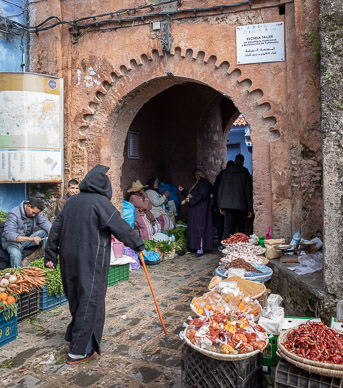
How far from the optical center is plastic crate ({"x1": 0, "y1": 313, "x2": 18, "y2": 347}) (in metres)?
4.00

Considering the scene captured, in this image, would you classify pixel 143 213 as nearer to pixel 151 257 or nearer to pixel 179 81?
pixel 151 257

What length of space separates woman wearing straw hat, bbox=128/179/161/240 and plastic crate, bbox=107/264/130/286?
1850 mm

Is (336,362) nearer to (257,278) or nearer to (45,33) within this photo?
(257,278)

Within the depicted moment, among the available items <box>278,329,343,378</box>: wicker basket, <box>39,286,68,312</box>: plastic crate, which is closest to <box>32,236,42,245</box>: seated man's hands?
<box>39,286,68,312</box>: plastic crate

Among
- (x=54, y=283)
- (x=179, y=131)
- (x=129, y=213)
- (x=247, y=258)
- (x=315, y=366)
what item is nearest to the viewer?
(x=315, y=366)

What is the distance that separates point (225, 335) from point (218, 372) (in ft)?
0.80

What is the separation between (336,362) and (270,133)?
4.39m

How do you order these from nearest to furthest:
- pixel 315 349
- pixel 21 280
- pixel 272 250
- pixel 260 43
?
pixel 315 349 < pixel 21 280 < pixel 272 250 < pixel 260 43

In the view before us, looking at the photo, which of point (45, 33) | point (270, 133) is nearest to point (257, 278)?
point (270, 133)

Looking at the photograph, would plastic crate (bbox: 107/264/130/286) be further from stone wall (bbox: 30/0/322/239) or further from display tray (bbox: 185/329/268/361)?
display tray (bbox: 185/329/268/361)

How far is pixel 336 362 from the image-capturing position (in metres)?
2.29

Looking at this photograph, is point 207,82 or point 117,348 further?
point 207,82

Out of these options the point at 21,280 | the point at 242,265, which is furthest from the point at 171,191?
the point at 21,280

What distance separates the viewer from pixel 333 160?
3.81 meters
